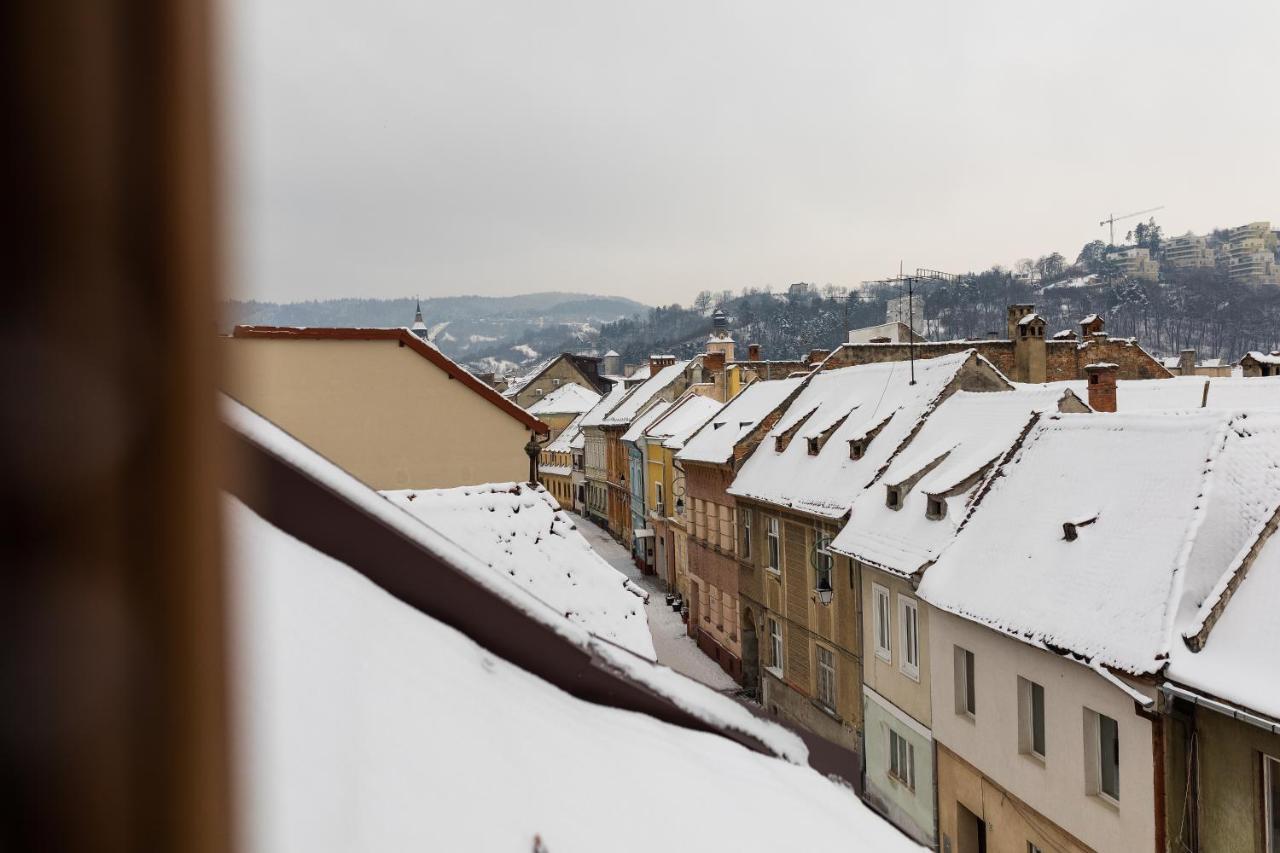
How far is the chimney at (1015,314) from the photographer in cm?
3081

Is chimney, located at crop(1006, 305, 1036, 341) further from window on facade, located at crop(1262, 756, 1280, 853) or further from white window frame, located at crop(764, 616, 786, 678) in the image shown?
window on facade, located at crop(1262, 756, 1280, 853)

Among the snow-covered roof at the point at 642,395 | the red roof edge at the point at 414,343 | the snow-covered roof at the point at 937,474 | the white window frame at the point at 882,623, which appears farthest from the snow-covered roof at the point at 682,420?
the red roof edge at the point at 414,343

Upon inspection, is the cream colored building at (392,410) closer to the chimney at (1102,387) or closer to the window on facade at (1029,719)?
the window on facade at (1029,719)

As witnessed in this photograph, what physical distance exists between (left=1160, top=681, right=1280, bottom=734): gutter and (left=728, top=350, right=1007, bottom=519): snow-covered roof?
9798 millimetres

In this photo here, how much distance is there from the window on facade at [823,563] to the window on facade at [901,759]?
350cm

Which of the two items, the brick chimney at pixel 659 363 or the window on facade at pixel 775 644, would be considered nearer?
the window on facade at pixel 775 644

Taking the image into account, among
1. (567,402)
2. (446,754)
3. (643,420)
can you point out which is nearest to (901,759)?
(446,754)

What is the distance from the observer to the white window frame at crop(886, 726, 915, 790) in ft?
53.7

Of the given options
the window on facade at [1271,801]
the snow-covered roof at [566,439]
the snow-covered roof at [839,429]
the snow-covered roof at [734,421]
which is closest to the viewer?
the window on facade at [1271,801]

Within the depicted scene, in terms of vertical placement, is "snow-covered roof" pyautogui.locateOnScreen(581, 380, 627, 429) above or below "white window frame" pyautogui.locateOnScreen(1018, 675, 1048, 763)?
above

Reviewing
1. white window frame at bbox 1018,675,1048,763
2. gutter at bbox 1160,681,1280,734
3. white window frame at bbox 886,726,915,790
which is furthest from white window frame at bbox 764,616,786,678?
gutter at bbox 1160,681,1280,734

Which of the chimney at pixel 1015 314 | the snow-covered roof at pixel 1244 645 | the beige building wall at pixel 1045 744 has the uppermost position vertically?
the chimney at pixel 1015 314

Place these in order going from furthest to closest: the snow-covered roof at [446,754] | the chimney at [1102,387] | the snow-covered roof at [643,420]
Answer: the snow-covered roof at [643,420] < the chimney at [1102,387] < the snow-covered roof at [446,754]

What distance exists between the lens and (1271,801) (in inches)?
351
